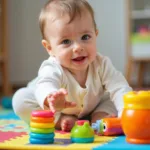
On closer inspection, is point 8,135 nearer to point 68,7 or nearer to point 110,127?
point 110,127

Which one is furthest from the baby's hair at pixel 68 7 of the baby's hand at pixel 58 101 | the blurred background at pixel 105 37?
the blurred background at pixel 105 37

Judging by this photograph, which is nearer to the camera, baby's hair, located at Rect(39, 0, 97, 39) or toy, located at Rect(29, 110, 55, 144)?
toy, located at Rect(29, 110, 55, 144)

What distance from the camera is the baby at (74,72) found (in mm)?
1132

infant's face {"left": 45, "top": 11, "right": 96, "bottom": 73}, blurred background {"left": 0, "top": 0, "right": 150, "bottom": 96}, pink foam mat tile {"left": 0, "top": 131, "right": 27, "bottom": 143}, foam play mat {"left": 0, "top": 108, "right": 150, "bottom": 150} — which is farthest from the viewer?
blurred background {"left": 0, "top": 0, "right": 150, "bottom": 96}

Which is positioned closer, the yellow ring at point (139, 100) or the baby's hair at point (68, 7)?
the yellow ring at point (139, 100)

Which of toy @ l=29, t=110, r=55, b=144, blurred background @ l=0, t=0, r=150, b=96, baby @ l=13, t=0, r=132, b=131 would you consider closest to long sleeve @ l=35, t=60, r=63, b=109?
baby @ l=13, t=0, r=132, b=131

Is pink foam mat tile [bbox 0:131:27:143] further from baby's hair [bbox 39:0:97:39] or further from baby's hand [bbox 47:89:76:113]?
baby's hair [bbox 39:0:97:39]

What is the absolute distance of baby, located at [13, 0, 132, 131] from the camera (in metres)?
1.13

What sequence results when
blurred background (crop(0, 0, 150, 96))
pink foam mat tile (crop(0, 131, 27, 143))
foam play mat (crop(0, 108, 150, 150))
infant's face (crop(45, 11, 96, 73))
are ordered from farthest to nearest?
1. blurred background (crop(0, 0, 150, 96))
2. infant's face (crop(45, 11, 96, 73))
3. pink foam mat tile (crop(0, 131, 27, 143))
4. foam play mat (crop(0, 108, 150, 150))

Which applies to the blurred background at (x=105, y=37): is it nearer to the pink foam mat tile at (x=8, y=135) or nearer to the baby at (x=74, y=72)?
the baby at (x=74, y=72)

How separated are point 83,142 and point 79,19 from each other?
0.36 meters

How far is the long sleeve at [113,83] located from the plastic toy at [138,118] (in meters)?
0.27

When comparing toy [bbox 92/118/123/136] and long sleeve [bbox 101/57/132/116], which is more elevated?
long sleeve [bbox 101/57/132/116]

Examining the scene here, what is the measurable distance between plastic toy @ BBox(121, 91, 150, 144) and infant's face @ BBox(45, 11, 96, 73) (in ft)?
0.91
